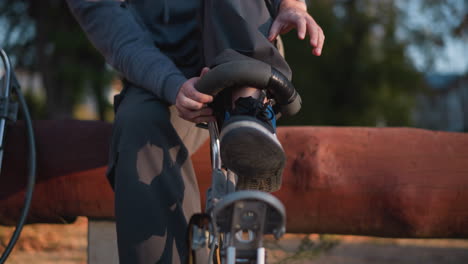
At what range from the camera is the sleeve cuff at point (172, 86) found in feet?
3.75

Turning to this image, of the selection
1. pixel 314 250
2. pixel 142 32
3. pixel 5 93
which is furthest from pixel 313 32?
pixel 314 250

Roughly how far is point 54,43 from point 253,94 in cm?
990

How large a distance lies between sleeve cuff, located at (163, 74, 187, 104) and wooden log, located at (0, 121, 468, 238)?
0.68 m

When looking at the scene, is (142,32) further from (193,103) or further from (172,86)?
(193,103)

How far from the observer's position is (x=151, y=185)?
117 cm

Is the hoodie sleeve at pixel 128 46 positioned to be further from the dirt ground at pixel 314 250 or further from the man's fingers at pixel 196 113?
the dirt ground at pixel 314 250

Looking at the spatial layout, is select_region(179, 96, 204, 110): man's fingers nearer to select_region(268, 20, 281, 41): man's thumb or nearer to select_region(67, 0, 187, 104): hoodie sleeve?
select_region(67, 0, 187, 104): hoodie sleeve

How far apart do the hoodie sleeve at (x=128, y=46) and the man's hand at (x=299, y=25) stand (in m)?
0.26

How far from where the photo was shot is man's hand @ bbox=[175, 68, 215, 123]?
1.06m

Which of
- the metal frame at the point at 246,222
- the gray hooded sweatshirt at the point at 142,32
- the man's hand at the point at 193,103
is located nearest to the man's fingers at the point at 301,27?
the gray hooded sweatshirt at the point at 142,32

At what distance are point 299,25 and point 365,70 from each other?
11936 mm

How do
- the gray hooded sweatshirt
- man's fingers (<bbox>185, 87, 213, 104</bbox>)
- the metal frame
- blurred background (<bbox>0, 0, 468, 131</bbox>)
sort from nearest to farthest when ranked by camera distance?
1. the metal frame
2. man's fingers (<bbox>185, 87, 213, 104</bbox>)
3. the gray hooded sweatshirt
4. blurred background (<bbox>0, 0, 468, 131</bbox>)

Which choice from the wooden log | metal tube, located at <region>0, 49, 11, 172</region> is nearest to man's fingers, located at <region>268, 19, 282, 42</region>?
the wooden log

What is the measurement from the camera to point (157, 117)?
123 cm
